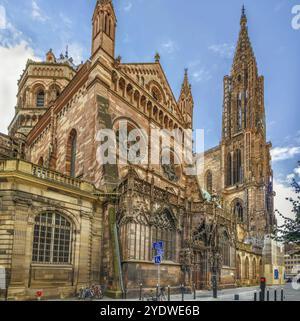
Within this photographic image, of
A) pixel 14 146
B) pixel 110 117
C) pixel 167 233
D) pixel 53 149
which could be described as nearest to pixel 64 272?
pixel 167 233

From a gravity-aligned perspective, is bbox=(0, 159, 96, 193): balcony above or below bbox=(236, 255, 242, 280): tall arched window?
above

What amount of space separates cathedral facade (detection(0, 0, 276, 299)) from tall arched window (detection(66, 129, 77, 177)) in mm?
92

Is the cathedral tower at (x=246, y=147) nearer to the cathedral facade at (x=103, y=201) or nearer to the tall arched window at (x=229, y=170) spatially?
the tall arched window at (x=229, y=170)

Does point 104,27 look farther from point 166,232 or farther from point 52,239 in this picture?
point 52,239

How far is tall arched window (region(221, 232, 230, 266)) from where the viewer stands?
1320 inches

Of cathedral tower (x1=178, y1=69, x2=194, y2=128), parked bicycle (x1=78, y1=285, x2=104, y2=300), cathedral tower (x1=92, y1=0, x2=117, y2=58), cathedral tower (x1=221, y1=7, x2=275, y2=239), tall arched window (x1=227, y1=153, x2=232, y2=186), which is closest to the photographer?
parked bicycle (x1=78, y1=285, x2=104, y2=300)

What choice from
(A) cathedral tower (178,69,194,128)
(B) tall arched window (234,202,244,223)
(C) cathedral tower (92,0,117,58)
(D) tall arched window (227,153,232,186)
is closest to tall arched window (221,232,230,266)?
(A) cathedral tower (178,69,194,128)

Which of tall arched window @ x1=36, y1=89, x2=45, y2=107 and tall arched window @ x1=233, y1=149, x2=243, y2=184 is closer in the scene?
tall arched window @ x1=36, y1=89, x2=45, y2=107

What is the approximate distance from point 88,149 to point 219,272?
15.8 meters

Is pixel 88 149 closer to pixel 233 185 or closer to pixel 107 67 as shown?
pixel 107 67

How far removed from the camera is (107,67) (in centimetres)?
2814

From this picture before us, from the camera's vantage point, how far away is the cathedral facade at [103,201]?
62.0ft

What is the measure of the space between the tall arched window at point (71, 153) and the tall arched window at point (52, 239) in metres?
9.03

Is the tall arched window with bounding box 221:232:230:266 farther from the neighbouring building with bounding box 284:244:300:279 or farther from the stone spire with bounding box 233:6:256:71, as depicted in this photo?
the stone spire with bounding box 233:6:256:71
